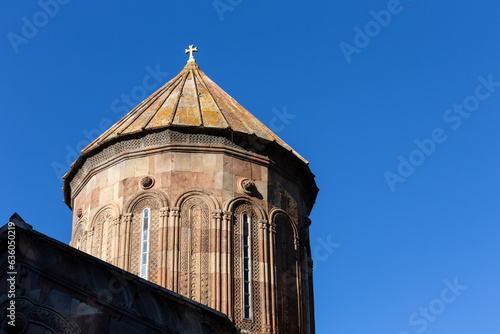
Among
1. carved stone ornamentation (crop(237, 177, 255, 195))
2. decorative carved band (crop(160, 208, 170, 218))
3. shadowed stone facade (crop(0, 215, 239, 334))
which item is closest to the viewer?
shadowed stone facade (crop(0, 215, 239, 334))

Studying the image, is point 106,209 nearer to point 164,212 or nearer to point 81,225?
point 81,225

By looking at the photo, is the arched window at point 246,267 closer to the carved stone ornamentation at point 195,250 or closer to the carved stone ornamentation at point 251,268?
the carved stone ornamentation at point 251,268

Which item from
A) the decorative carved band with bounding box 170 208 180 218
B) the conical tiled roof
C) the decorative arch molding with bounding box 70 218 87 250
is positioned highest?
the conical tiled roof

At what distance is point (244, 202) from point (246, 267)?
152 centimetres

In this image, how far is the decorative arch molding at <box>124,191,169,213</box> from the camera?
1969 centimetres

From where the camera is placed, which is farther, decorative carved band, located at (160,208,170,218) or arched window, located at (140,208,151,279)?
decorative carved band, located at (160,208,170,218)

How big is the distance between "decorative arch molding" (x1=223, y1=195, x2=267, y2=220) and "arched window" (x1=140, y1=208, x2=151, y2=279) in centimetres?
166

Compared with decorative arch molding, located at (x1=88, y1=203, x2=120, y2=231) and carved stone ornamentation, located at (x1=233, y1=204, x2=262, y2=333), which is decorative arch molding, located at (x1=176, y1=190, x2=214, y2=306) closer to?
carved stone ornamentation, located at (x1=233, y1=204, x2=262, y2=333)

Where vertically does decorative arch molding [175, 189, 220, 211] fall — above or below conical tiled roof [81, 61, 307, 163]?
below

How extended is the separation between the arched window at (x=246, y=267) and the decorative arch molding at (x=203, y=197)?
2.21 feet

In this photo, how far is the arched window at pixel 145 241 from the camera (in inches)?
749

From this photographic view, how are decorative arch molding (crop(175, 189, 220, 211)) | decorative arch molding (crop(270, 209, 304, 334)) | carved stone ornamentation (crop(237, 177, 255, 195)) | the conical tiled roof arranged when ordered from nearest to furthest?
1. decorative arch molding (crop(270, 209, 304, 334))
2. decorative arch molding (crop(175, 189, 220, 211))
3. carved stone ornamentation (crop(237, 177, 255, 195))
4. the conical tiled roof

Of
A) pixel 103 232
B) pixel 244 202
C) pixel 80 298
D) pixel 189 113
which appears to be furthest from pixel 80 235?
pixel 80 298

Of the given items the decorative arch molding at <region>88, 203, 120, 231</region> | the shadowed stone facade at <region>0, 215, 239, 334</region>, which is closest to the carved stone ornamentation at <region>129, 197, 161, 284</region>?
the decorative arch molding at <region>88, 203, 120, 231</region>
